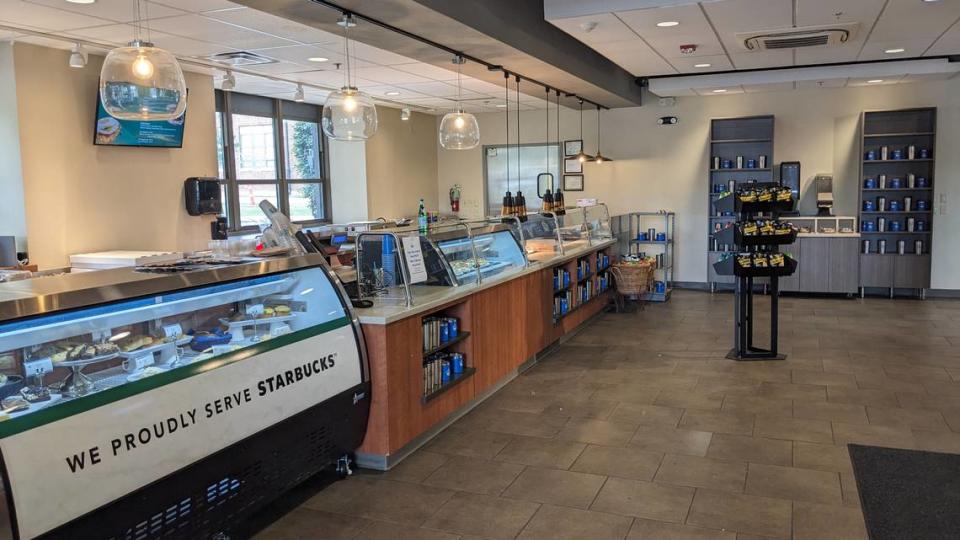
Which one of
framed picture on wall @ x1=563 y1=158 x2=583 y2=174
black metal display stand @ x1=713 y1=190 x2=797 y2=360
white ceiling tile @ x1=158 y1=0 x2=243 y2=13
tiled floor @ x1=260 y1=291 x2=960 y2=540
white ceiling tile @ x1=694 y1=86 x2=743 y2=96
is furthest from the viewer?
framed picture on wall @ x1=563 y1=158 x2=583 y2=174

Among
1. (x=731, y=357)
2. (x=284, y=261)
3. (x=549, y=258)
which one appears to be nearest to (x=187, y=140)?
(x=549, y=258)

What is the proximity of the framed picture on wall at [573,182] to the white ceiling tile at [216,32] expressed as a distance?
20.1 ft

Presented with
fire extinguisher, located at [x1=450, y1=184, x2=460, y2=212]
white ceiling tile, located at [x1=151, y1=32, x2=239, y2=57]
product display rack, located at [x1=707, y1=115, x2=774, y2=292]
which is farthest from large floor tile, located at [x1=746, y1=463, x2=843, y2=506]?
fire extinguisher, located at [x1=450, y1=184, x2=460, y2=212]

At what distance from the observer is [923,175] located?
31.1ft

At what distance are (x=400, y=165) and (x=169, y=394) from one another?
346 inches

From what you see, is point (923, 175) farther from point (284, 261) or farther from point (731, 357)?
point (284, 261)

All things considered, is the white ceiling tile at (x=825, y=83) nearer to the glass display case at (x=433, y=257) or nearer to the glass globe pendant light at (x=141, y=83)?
the glass display case at (x=433, y=257)

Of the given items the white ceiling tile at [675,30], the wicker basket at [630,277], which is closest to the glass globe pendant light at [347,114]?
the white ceiling tile at [675,30]

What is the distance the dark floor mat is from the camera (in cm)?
329

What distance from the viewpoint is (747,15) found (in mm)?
5633

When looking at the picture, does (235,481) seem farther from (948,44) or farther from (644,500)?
(948,44)

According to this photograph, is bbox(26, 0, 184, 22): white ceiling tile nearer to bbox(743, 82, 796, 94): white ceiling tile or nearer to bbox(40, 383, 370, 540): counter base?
bbox(40, 383, 370, 540): counter base

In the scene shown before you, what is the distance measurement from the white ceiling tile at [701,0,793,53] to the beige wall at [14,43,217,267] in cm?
506

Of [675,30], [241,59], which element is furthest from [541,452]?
[241,59]
